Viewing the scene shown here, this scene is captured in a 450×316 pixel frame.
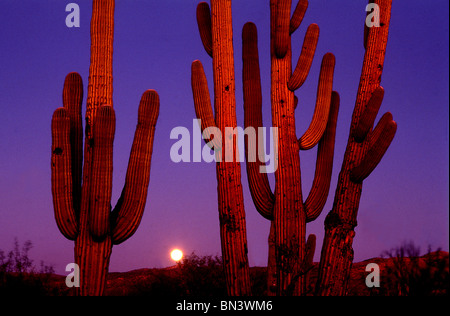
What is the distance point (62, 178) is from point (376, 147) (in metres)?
4.72

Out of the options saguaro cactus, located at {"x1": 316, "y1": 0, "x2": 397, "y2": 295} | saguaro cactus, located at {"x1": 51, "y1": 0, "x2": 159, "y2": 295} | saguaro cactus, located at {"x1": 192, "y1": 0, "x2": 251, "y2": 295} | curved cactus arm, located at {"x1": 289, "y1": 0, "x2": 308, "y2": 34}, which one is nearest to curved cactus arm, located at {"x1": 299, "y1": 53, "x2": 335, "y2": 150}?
saguaro cactus, located at {"x1": 316, "y1": 0, "x2": 397, "y2": 295}

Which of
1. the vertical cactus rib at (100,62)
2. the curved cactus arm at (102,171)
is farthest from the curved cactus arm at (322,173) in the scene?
the vertical cactus rib at (100,62)

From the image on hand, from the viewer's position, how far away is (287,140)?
904cm

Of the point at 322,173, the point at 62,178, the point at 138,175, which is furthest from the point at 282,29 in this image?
the point at 62,178

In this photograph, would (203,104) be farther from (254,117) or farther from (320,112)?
(320,112)

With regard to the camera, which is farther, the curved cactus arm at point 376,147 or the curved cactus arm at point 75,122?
the curved cactus arm at point 376,147

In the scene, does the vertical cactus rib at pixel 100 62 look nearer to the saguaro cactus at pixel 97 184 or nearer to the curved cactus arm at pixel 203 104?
the saguaro cactus at pixel 97 184

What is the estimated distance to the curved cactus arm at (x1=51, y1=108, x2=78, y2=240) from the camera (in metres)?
7.89

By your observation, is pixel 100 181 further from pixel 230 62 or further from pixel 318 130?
pixel 318 130

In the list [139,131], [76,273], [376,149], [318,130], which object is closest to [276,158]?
[318,130]

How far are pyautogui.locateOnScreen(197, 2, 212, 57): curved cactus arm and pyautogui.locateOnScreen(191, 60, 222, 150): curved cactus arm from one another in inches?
36.5

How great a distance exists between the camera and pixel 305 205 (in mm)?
9000

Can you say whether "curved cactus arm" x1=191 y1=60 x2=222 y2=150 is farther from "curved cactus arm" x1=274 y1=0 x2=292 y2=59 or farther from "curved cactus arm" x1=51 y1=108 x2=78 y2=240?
"curved cactus arm" x1=51 y1=108 x2=78 y2=240

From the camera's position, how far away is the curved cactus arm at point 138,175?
7.83 metres
